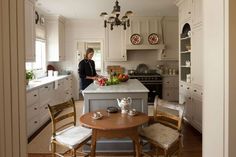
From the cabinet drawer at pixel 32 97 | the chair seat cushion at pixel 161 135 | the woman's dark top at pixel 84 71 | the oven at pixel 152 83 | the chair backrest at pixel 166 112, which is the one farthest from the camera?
the oven at pixel 152 83

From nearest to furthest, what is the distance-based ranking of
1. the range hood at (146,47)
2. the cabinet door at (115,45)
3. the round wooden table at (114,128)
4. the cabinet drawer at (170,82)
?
1. the round wooden table at (114,128)
2. the cabinet drawer at (170,82)
3. the range hood at (146,47)
4. the cabinet door at (115,45)

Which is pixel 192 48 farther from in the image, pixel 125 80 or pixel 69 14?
pixel 69 14

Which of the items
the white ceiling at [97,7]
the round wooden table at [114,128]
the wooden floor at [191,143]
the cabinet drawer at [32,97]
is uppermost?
the white ceiling at [97,7]

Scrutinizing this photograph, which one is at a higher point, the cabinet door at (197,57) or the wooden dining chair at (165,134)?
the cabinet door at (197,57)

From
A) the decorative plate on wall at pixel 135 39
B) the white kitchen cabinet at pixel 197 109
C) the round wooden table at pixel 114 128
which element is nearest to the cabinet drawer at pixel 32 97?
the round wooden table at pixel 114 128

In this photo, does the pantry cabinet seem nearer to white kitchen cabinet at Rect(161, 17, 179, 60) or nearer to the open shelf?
the open shelf

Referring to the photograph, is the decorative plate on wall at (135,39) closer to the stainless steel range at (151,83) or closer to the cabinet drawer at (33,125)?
the stainless steel range at (151,83)

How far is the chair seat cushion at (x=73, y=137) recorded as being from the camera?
2.39 m

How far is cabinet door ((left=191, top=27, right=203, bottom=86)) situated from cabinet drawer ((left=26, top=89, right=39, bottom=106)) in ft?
9.16

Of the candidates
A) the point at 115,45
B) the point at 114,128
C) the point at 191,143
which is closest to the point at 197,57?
the point at 191,143

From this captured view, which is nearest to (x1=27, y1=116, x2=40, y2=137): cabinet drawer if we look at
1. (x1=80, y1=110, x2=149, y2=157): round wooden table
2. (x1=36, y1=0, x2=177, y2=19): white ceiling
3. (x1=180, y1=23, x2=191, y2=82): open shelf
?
(x1=80, y1=110, x2=149, y2=157): round wooden table

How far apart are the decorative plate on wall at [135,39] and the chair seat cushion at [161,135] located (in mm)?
4587
